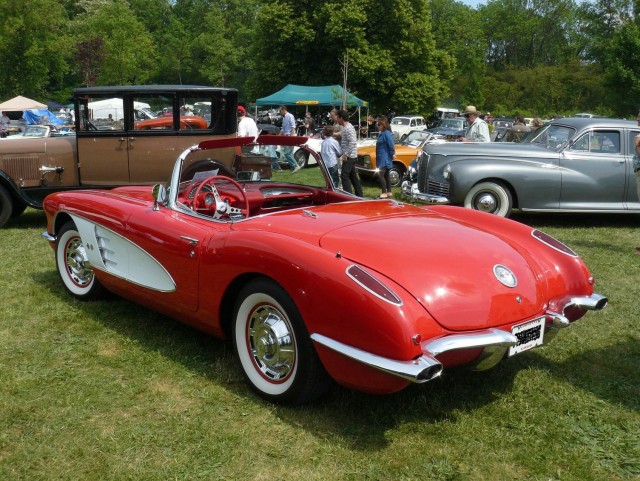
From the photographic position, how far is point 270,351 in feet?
10.8

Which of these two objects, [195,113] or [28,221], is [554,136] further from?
[28,221]

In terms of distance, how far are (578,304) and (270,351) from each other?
1.72m

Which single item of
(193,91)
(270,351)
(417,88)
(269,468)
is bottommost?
(269,468)

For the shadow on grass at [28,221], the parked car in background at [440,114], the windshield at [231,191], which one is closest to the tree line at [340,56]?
the parked car in background at [440,114]

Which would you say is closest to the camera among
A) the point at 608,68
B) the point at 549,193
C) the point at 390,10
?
the point at 549,193

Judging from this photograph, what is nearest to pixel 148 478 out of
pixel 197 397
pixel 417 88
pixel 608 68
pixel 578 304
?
pixel 197 397

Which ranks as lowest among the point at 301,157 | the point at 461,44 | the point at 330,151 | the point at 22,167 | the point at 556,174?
the point at 556,174

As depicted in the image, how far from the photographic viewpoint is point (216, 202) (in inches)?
170

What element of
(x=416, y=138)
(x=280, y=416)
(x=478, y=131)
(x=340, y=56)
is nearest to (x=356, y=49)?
(x=340, y=56)

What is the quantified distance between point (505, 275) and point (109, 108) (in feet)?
24.0

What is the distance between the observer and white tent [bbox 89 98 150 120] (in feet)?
29.1

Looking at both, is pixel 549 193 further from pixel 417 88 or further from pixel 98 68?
pixel 98 68

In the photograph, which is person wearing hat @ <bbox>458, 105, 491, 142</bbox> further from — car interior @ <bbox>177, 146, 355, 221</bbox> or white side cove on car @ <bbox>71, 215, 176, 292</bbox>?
white side cove on car @ <bbox>71, 215, 176, 292</bbox>

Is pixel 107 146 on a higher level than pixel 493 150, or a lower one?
higher
